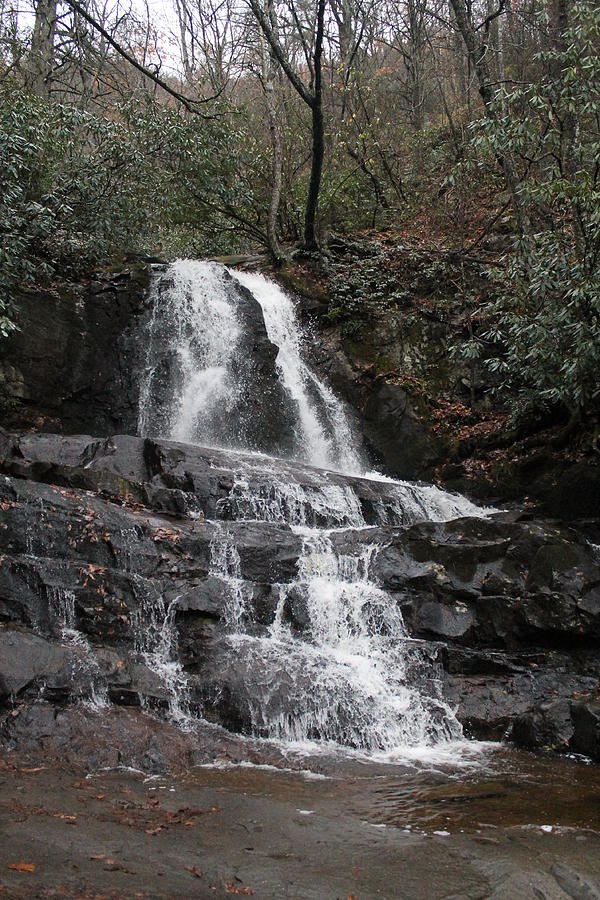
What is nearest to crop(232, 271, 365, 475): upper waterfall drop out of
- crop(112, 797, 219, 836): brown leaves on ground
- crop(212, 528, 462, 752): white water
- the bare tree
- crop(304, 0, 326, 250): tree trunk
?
crop(304, 0, 326, 250): tree trunk

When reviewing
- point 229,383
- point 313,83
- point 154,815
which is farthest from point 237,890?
point 313,83

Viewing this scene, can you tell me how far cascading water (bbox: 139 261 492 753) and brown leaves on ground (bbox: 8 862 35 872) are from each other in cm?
340

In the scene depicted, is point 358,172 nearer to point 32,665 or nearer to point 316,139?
point 316,139

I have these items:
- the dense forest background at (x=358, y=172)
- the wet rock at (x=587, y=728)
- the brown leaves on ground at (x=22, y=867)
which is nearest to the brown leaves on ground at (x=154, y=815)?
the brown leaves on ground at (x=22, y=867)

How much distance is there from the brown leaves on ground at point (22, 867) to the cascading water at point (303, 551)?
3.40 m

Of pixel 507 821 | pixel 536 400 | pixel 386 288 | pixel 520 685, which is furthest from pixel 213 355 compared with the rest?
pixel 507 821

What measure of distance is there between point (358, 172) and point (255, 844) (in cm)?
1968

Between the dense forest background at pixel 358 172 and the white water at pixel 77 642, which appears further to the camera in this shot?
the dense forest background at pixel 358 172

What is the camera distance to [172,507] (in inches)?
361

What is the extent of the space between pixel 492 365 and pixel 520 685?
615 cm

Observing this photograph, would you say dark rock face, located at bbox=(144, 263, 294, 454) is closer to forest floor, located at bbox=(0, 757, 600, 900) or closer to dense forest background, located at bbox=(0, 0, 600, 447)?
dense forest background, located at bbox=(0, 0, 600, 447)

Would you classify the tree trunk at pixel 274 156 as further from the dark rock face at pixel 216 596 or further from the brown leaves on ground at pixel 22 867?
the brown leaves on ground at pixel 22 867

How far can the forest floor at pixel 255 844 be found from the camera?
3.17m

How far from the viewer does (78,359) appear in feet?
43.5
